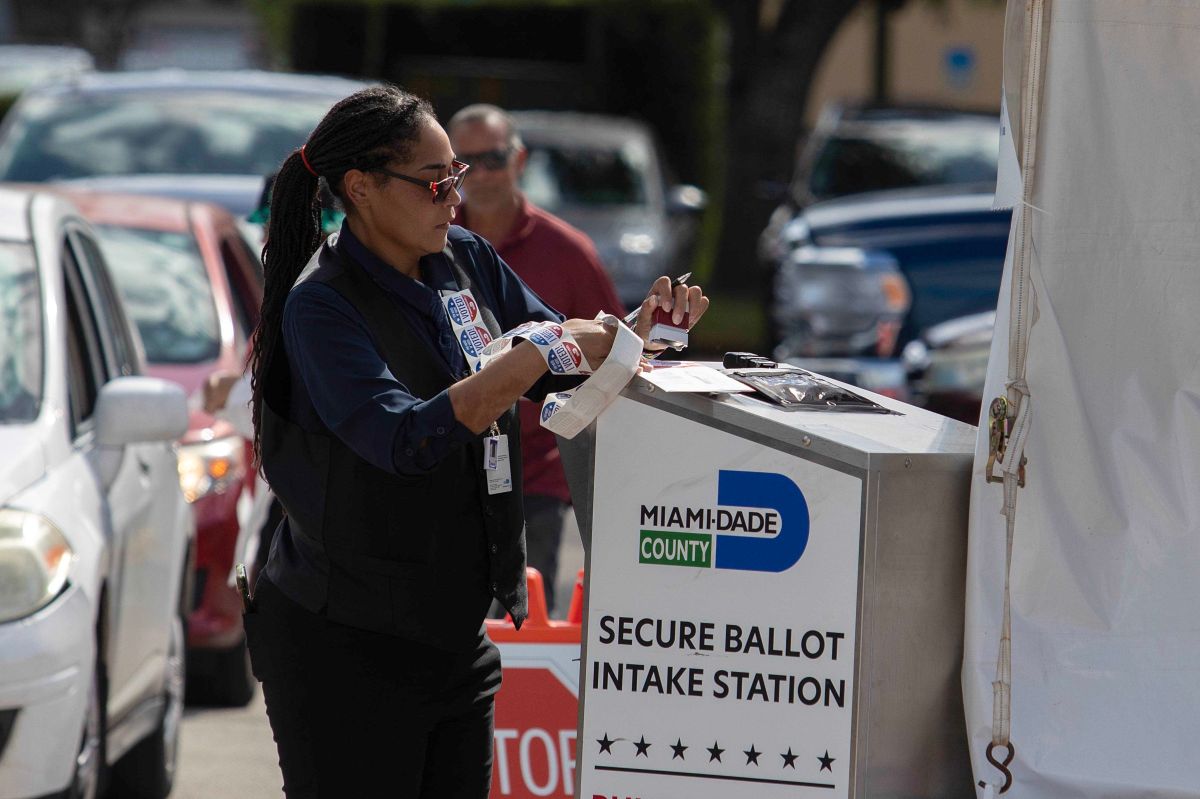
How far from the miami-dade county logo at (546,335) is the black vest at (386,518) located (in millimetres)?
253

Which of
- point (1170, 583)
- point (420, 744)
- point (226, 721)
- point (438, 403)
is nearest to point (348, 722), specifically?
point (420, 744)

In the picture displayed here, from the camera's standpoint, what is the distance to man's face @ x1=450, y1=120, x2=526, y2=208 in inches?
207

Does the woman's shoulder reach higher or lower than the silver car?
higher

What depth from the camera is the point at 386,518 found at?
3.05 meters

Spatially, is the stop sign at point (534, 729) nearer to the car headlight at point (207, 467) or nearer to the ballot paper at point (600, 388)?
the ballot paper at point (600, 388)

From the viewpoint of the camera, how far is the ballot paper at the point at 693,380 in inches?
116

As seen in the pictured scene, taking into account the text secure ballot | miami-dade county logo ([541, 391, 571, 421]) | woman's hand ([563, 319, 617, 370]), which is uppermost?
woman's hand ([563, 319, 617, 370])

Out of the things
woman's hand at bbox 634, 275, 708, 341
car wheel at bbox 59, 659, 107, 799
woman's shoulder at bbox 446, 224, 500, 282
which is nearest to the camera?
woman's hand at bbox 634, 275, 708, 341

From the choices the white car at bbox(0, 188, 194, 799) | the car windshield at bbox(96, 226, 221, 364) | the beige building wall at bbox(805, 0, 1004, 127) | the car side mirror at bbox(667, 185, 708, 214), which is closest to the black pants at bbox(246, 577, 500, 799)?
the white car at bbox(0, 188, 194, 799)

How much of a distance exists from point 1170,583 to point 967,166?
8.81m

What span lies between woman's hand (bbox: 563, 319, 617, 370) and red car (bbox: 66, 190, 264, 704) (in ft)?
10.4

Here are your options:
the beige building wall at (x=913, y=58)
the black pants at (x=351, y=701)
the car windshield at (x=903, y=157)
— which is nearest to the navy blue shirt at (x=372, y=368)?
the black pants at (x=351, y=701)

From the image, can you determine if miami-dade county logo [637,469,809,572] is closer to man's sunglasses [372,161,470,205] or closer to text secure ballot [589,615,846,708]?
text secure ballot [589,615,846,708]

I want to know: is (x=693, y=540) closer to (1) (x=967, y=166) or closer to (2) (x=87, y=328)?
(2) (x=87, y=328)
